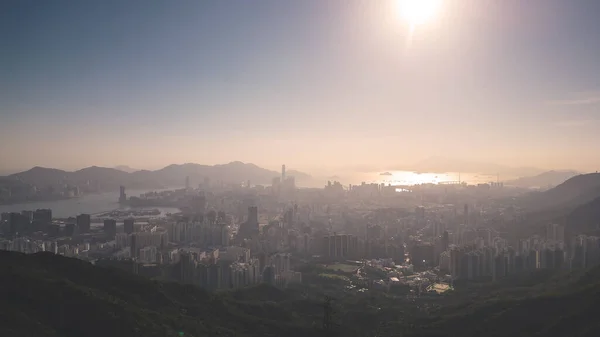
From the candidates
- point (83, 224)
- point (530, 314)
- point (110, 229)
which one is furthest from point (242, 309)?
point (83, 224)

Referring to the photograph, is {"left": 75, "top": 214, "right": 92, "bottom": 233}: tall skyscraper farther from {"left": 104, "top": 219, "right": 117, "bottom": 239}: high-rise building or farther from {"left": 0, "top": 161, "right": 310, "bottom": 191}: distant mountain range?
{"left": 0, "top": 161, "right": 310, "bottom": 191}: distant mountain range

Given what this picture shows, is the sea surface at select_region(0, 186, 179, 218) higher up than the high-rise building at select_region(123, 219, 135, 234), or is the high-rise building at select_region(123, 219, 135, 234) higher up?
the sea surface at select_region(0, 186, 179, 218)

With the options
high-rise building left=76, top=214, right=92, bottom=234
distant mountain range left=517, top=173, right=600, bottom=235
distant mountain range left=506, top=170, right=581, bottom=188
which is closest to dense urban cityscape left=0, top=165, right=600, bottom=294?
high-rise building left=76, top=214, right=92, bottom=234

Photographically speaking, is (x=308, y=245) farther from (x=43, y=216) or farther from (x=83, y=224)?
(x=43, y=216)

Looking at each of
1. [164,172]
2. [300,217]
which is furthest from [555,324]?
[164,172]

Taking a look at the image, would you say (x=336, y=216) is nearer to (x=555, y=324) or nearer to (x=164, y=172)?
(x=555, y=324)
